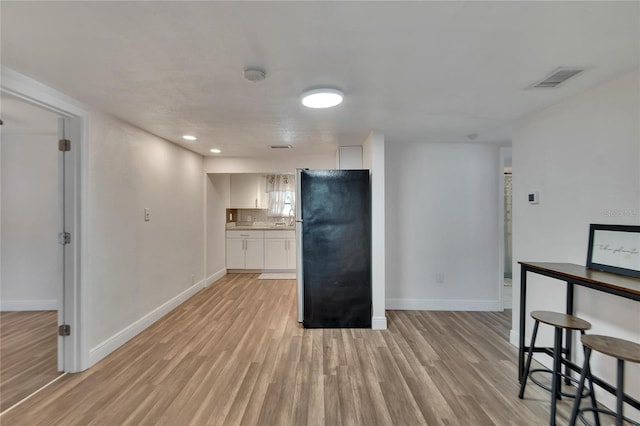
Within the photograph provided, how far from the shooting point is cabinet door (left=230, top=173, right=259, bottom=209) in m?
6.07

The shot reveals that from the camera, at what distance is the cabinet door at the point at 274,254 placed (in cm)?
577

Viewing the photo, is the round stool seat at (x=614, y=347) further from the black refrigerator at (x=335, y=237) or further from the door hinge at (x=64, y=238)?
the door hinge at (x=64, y=238)

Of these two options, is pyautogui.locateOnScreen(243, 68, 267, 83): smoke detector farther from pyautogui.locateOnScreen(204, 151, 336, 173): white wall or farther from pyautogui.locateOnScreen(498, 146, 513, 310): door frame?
pyautogui.locateOnScreen(498, 146, 513, 310): door frame

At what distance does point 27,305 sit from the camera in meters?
3.61

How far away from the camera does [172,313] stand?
3570 mm

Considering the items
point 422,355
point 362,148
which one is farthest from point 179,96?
point 422,355

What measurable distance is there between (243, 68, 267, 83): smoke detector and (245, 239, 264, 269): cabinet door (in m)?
4.33

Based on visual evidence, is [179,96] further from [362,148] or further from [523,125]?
[523,125]

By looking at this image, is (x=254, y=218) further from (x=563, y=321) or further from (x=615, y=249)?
(x=615, y=249)

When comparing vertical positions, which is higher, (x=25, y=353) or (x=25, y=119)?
(x=25, y=119)

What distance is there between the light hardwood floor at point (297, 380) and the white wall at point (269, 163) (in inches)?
96.1

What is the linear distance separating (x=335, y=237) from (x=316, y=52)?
6.79ft

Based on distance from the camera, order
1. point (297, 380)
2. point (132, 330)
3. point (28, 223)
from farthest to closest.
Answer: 1. point (28, 223)
2. point (132, 330)
3. point (297, 380)

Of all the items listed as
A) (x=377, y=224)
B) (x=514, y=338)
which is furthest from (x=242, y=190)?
(x=514, y=338)
